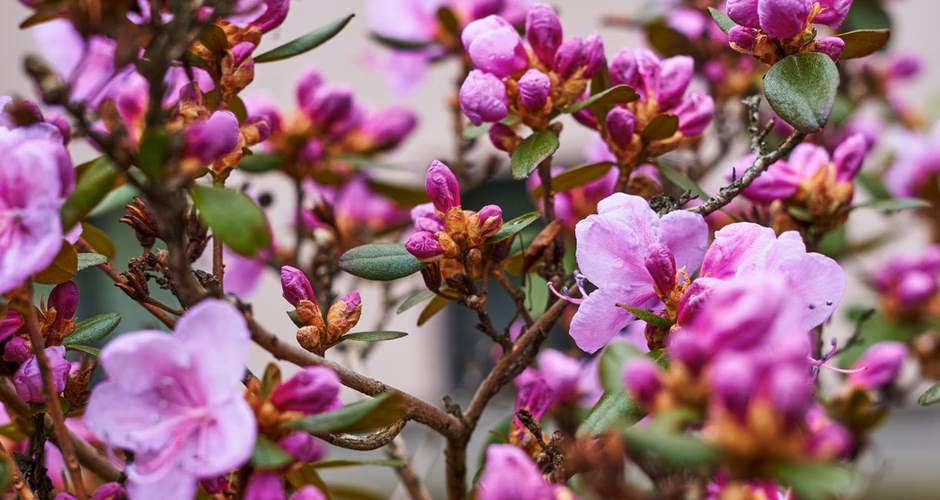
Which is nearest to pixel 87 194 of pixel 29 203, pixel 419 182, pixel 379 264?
pixel 29 203

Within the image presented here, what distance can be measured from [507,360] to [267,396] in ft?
0.90

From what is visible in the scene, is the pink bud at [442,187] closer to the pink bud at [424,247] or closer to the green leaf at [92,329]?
the pink bud at [424,247]

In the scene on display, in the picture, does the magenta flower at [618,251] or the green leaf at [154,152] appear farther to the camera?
the magenta flower at [618,251]

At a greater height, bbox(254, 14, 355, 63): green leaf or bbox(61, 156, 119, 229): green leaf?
bbox(61, 156, 119, 229): green leaf

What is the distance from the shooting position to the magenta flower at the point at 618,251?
24.5 inches

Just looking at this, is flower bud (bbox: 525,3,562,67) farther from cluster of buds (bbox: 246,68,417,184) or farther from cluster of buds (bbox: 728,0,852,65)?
cluster of buds (bbox: 246,68,417,184)

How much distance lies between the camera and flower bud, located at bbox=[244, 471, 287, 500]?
498 millimetres

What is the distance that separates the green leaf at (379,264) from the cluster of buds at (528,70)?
0.15 m

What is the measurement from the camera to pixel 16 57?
3.44m

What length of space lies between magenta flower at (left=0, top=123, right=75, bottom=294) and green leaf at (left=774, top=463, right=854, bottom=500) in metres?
0.47

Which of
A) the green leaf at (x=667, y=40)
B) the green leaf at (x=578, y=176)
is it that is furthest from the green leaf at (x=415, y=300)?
the green leaf at (x=667, y=40)

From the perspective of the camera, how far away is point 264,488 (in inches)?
19.6

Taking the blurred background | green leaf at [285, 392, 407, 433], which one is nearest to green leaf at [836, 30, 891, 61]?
green leaf at [285, 392, 407, 433]

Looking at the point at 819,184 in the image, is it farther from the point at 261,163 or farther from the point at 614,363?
the point at 261,163
